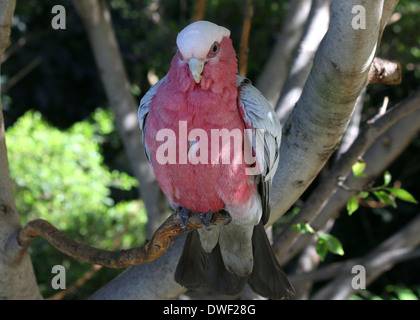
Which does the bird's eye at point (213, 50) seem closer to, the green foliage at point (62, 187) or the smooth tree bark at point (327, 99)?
the smooth tree bark at point (327, 99)

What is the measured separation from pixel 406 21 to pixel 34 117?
361 cm

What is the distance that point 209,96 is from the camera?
2.00m

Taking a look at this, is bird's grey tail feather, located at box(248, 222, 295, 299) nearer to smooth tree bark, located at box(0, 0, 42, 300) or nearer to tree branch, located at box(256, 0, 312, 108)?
smooth tree bark, located at box(0, 0, 42, 300)

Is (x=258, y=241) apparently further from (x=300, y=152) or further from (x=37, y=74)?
(x=37, y=74)

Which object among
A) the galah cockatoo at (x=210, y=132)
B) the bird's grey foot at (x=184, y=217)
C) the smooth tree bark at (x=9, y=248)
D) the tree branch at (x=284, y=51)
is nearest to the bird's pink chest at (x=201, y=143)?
the galah cockatoo at (x=210, y=132)

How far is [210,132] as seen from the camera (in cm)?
200

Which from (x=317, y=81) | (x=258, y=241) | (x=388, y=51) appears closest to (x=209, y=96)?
(x=317, y=81)

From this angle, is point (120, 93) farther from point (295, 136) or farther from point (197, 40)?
point (197, 40)

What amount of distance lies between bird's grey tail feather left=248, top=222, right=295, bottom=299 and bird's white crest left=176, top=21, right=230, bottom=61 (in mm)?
867

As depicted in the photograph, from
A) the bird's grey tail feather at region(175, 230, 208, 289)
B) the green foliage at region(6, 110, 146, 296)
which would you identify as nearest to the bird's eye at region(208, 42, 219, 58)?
the bird's grey tail feather at region(175, 230, 208, 289)

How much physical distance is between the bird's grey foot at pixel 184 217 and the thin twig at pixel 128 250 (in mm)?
14

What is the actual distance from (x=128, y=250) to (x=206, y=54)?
0.95m

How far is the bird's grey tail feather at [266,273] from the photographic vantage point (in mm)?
2336

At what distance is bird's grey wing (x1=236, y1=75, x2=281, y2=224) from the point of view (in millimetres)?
2029
